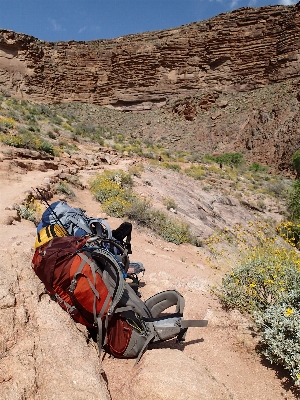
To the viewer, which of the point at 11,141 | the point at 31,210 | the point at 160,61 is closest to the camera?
the point at 31,210

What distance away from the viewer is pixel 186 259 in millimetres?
5621

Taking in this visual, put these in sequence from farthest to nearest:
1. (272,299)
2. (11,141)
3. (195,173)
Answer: (195,173)
(11,141)
(272,299)

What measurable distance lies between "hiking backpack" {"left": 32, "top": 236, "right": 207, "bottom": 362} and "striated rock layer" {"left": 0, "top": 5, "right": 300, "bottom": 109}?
1297 inches

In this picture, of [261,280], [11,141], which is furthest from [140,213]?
[11,141]

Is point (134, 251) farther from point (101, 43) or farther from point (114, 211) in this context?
point (101, 43)

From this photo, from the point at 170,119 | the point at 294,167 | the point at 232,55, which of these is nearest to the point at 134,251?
the point at 294,167

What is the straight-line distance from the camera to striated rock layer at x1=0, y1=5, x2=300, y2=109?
1254 inches

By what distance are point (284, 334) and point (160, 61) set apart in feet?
123

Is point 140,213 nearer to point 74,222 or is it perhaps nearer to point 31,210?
point 31,210

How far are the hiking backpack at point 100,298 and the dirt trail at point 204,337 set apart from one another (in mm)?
147

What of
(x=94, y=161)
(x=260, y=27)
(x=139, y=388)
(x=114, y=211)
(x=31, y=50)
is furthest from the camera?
(x=31, y=50)

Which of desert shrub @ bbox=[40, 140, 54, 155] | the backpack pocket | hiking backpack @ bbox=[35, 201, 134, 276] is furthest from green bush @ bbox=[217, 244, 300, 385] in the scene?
desert shrub @ bbox=[40, 140, 54, 155]

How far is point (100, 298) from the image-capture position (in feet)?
7.43

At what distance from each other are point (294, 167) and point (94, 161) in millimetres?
15243
